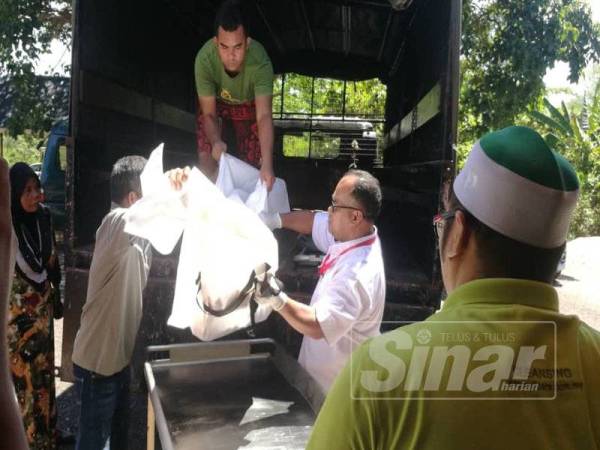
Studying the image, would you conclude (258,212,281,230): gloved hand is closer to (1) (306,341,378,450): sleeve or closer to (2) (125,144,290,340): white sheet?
(2) (125,144,290,340): white sheet

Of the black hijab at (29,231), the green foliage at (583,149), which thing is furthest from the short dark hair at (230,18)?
the green foliage at (583,149)

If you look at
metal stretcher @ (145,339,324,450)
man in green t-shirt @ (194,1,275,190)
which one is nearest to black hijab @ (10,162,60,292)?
metal stretcher @ (145,339,324,450)

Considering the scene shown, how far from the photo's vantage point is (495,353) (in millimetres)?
900

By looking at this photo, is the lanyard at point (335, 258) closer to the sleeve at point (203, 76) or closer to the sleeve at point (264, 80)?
the sleeve at point (264, 80)

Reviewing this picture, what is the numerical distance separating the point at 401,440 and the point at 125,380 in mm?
2247

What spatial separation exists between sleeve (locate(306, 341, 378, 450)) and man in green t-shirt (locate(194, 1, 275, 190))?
225 cm

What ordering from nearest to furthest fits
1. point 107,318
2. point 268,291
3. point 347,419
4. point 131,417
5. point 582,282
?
point 347,419 → point 268,291 → point 107,318 → point 131,417 → point 582,282

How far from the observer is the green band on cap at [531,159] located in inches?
37.8

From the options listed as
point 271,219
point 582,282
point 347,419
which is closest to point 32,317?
point 271,219

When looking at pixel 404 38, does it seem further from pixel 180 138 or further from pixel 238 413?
pixel 238 413

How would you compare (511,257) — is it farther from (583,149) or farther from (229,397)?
(583,149)

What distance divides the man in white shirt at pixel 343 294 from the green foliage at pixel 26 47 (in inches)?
287

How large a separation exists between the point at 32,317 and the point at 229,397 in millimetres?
1347

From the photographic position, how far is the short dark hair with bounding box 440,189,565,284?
3.13 ft
